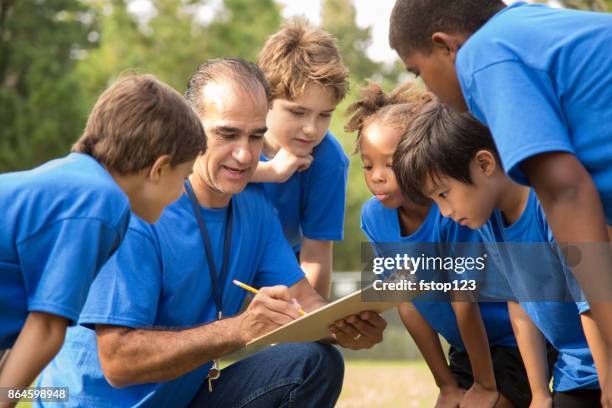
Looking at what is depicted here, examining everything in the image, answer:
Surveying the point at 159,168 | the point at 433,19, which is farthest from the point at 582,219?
the point at 159,168

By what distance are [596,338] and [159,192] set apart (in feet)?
4.98

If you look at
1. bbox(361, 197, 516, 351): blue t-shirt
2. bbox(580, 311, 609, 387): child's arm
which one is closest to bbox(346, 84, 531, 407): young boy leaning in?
bbox(361, 197, 516, 351): blue t-shirt

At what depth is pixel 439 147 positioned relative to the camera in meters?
3.79

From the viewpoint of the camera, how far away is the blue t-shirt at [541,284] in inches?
148

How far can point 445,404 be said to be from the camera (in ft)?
14.9

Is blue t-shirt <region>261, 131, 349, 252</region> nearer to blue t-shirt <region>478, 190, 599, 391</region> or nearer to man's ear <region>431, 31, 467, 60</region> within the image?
blue t-shirt <region>478, 190, 599, 391</region>

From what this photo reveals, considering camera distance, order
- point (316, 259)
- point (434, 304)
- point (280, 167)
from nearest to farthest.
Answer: point (434, 304)
point (280, 167)
point (316, 259)

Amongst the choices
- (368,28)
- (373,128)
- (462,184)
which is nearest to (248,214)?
(373,128)

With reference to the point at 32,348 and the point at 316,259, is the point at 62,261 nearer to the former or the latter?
the point at 32,348

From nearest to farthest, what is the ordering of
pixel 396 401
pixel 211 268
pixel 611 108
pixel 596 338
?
pixel 611 108
pixel 596 338
pixel 211 268
pixel 396 401

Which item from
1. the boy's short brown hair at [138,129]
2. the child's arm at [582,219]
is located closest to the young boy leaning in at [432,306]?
the boy's short brown hair at [138,129]

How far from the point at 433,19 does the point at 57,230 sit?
135cm

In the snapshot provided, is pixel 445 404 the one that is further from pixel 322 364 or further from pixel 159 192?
pixel 159 192

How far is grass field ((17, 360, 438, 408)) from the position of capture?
7465 mm
